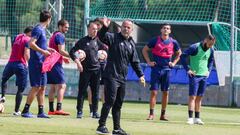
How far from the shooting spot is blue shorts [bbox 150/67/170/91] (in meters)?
18.7

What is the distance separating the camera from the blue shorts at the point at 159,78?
18672mm

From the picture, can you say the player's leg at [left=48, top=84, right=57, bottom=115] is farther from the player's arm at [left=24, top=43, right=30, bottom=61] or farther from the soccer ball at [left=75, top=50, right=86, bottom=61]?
the soccer ball at [left=75, top=50, right=86, bottom=61]

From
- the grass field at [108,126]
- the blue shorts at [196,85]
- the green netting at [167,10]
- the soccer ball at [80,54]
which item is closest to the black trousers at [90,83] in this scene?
the soccer ball at [80,54]

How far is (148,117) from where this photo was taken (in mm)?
18609

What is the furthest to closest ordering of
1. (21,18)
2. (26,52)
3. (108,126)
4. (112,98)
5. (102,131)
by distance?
(21,18) < (26,52) < (108,126) < (112,98) < (102,131)

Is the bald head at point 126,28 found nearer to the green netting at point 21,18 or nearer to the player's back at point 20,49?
the player's back at point 20,49

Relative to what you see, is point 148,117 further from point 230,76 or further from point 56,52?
point 230,76

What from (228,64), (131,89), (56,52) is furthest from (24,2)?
(56,52)

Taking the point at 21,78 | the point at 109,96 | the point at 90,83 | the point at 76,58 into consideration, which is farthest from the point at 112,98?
the point at 21,78

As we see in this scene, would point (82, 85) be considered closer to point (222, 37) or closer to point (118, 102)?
point (118, 102)

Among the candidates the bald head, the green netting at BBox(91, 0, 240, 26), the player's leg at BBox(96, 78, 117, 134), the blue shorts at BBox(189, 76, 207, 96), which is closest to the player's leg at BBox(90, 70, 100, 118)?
the blue shorts at BBox(189, 76, 207, 96)

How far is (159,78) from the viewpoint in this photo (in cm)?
1875

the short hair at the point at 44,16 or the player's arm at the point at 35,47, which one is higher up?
the short hair at the point at 44,16

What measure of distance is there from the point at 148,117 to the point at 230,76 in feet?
28.4
